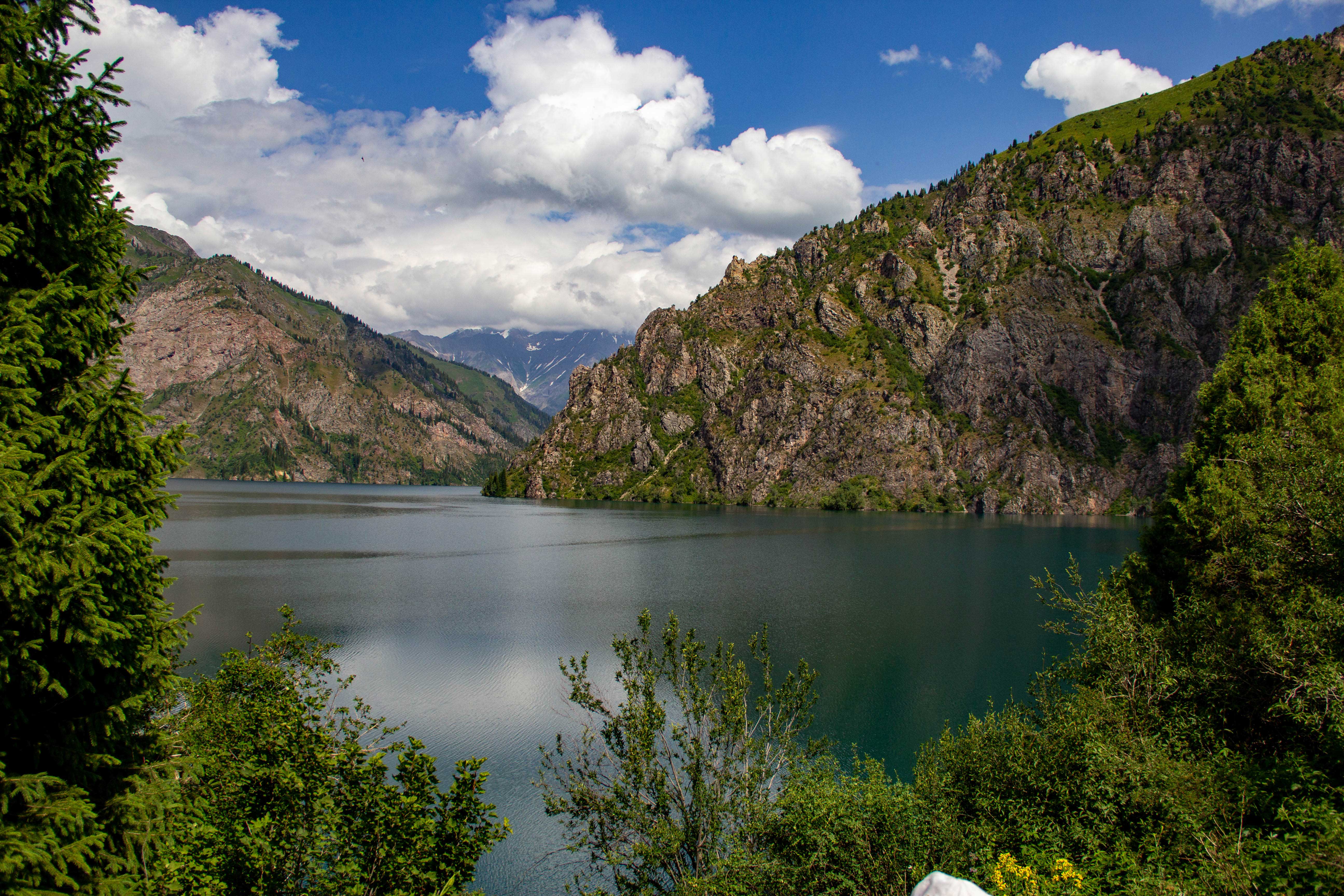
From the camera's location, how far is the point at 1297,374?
23656 mm

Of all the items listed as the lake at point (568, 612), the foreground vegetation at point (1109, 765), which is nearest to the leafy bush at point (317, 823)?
the foreground vegetation at point (1109, 765)

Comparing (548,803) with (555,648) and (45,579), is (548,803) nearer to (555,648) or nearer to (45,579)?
(45,579)

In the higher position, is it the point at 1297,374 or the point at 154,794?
the point at 1297,374

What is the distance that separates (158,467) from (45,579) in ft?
7.46

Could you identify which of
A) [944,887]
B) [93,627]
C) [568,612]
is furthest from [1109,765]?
[568,612]

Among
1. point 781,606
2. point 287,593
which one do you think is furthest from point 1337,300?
point 287,593

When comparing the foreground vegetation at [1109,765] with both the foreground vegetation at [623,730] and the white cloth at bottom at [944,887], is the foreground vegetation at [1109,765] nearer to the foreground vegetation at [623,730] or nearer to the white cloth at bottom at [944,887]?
the foreground vegetation at [623,730]

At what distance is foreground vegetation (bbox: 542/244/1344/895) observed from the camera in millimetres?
11969

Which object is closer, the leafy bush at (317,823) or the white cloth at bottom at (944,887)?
the white cloth at bottom at (944,887)

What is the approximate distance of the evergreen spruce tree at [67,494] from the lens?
779cm

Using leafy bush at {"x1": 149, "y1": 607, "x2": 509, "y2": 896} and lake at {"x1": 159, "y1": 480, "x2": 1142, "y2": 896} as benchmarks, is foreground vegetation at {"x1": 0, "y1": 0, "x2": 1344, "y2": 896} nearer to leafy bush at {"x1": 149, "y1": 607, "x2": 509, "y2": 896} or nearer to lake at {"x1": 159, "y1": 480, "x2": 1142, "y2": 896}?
leafy bush at {"x1": 149, "y1": 607, "x2": 509, "y2": 896}

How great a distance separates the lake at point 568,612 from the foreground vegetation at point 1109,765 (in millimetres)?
4702

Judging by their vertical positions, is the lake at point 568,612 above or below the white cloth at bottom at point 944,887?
below

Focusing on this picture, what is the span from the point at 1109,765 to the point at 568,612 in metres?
48.1
